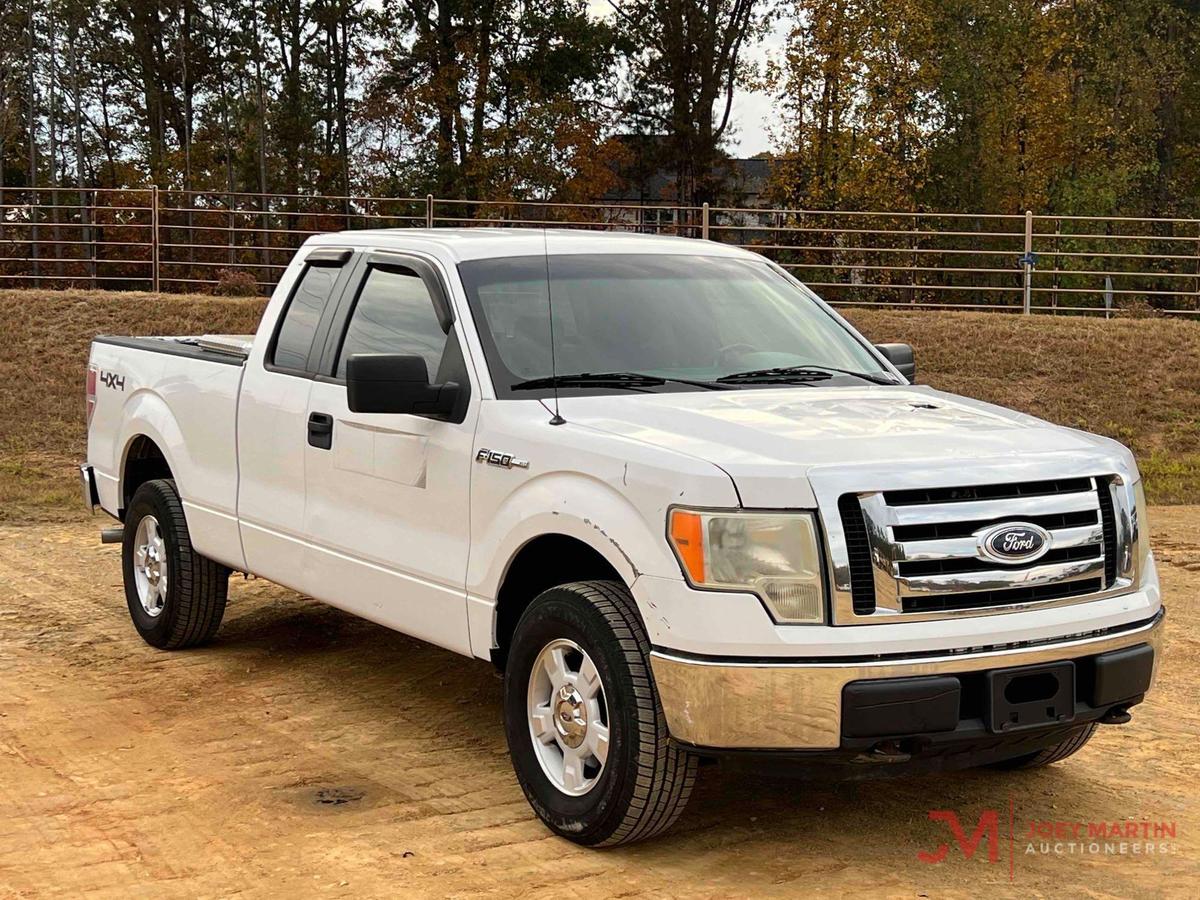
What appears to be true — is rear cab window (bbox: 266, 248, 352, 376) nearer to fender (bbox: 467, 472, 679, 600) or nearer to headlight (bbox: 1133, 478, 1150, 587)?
fender (bbox: 467, 472, 679, 600)

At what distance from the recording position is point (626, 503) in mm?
4660

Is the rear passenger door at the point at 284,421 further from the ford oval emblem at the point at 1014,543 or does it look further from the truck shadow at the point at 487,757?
the ford oval emblem at the point at 1014,543

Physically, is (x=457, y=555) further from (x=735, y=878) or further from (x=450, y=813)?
(x=735, y=878)

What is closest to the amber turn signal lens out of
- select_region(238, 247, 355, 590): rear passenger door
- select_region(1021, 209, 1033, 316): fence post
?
select_region(238, 247, 355, 590): rear passenger door

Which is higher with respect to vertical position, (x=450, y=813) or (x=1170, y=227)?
(x=1170, y=227)

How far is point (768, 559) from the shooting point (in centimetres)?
Answer: 438

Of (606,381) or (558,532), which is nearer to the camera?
(558,532)

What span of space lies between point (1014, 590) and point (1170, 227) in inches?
1586

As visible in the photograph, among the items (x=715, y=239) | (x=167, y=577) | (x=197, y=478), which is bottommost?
(x=167, y=577)

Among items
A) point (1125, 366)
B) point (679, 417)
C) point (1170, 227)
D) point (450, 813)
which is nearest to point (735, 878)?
point (450, 813)

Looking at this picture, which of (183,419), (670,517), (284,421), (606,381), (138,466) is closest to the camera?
(670,517)

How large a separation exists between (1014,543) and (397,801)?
7.35ft

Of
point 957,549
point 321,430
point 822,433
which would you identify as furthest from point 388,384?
point 957,549

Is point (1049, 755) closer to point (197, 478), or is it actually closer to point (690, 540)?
point (690, 540)
